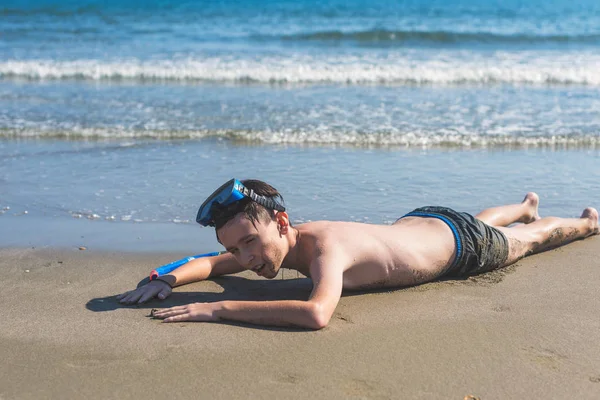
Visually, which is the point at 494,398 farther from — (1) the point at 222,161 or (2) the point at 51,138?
(2) the point at 51,138

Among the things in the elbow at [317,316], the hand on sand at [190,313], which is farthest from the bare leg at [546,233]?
the hand on sand at [190,313]

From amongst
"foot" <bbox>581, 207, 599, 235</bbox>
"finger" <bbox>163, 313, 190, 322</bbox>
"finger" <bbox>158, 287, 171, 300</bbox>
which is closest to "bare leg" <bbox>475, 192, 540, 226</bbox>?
"foot" <bbox>581, 207, 599, 235</bbox>

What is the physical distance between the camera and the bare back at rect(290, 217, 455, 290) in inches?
164

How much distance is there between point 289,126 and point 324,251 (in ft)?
18.1

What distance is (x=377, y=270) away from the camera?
169 inches

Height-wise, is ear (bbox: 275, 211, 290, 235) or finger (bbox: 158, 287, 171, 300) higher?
ear (bbox: 275, 211, 290, 235)

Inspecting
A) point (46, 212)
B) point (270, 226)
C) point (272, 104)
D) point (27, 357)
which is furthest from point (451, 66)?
point (27, 357)

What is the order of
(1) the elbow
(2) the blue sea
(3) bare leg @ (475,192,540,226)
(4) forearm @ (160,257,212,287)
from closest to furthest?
(1) the elbow, (4) forearm @ (160,257,212,287), (3) bare leg @ (475,192,540,226), (2) the blue sea

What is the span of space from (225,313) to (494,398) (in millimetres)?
1409

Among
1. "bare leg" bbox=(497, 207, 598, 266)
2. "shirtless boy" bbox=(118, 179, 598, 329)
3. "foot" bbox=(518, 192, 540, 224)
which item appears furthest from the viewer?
"foot" bbox=(518, 192, 540, 224)

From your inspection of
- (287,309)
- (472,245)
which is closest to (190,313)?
(287,309)

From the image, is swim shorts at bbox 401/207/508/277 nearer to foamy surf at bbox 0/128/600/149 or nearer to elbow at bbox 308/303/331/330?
elbow at bbox 308/303/331/330

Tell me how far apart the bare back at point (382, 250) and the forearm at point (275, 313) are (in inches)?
16.3

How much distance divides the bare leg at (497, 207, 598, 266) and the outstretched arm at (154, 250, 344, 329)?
1.51 m
